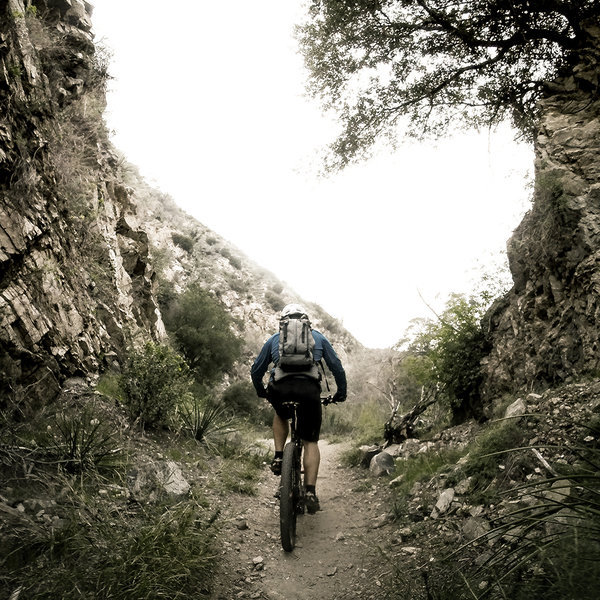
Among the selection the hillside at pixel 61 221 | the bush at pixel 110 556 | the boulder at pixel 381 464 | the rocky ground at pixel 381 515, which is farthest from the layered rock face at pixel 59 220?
the boulder at pixel 381 464

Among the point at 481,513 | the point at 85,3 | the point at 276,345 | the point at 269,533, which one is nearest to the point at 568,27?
the point at 276,345

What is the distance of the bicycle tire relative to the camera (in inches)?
143

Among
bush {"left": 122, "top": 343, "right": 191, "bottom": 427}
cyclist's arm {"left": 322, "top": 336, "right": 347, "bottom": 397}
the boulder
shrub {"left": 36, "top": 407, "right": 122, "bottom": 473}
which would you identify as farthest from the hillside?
the boulder

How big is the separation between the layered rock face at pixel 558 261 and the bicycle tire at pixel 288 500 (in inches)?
132

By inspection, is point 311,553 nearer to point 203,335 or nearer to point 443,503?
point 443,503

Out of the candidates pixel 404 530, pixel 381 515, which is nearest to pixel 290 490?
pixel 404 530

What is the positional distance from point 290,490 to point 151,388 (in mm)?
3094

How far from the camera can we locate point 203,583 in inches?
118

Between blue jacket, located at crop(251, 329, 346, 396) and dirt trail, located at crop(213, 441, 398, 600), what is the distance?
4.39 feet

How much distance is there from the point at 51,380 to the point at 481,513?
493 centimetres

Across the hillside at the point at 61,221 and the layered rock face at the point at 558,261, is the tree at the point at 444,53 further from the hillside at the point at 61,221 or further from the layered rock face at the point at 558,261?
the hillside at the point at 61,221

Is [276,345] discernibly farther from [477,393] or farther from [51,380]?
[477,393]

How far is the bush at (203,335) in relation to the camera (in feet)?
48.7

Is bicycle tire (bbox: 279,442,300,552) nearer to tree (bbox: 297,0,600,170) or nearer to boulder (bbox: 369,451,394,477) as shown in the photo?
boulder (bbox: 369,451,394,477)
